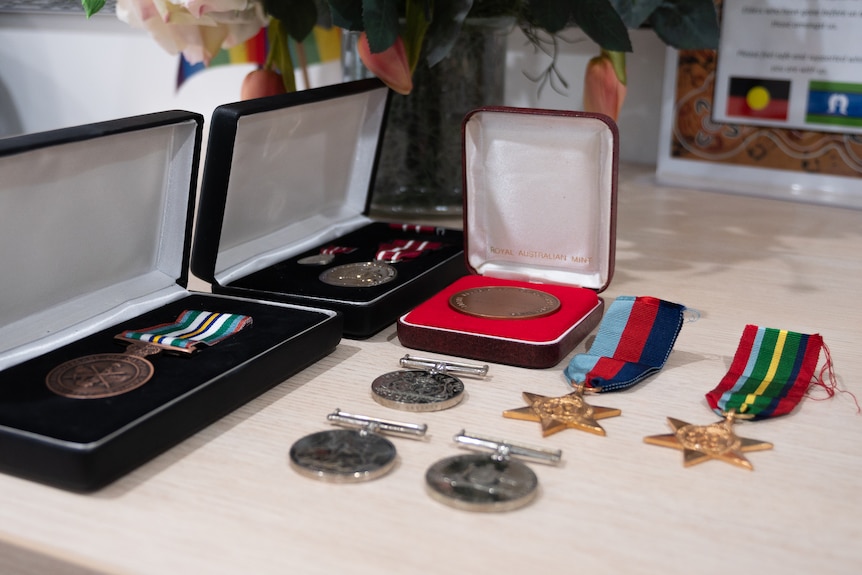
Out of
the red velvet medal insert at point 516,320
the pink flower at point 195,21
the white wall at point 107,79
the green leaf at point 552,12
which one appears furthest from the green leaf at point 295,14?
the white wall at point 107,79

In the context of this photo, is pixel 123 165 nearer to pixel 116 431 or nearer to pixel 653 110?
pixel 116 431

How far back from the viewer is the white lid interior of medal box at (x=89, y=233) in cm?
72

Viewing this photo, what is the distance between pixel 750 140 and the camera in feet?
4.56

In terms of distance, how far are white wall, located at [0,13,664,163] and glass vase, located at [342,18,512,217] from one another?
1.28 ft

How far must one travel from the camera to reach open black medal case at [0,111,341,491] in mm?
587

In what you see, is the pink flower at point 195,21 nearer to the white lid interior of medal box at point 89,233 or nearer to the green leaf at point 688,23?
the white lid interior of medal box at point 89,233

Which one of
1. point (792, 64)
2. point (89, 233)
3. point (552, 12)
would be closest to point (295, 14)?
point (552, 12)

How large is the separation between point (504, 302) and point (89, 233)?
0.37m

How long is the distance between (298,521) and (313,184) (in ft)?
1.98

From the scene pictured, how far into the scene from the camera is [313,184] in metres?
1.08

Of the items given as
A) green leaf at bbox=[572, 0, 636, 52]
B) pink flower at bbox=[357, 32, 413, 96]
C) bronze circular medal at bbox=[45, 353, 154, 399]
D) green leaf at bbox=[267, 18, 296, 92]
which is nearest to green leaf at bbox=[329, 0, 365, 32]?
pink flower at bbox=[357, 32, 413, 96]

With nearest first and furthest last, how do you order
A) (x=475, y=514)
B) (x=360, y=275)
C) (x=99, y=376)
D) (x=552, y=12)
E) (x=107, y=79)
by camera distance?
1. (x=475, y=514)
2. (x=99, y=376)
3. (x=360, y=275)
4. (x=552, y=12)
5. (x=107, y=79)

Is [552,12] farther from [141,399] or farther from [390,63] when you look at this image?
[141,399]

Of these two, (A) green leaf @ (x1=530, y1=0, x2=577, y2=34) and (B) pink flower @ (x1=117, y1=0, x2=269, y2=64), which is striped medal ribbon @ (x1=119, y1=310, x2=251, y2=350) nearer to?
(B) pink flower @ (x1=117, y1=0, x2=269, y2=64)
